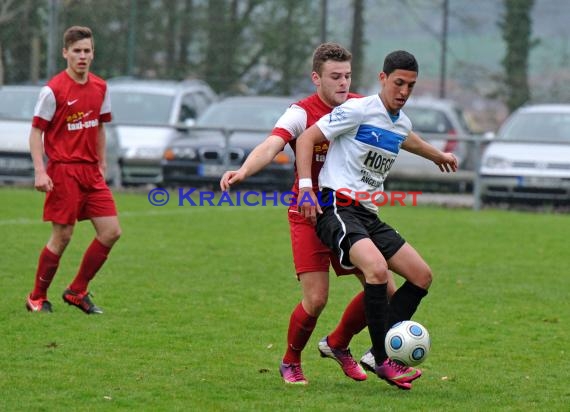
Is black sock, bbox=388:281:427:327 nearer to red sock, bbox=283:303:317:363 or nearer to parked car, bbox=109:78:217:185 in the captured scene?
red sock, bbox=283:303:317:363

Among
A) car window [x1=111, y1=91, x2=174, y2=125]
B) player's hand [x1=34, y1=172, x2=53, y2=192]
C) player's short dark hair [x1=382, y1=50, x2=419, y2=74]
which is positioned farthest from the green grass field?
car window [x1=111, y1=91, x2=174, y2=125]

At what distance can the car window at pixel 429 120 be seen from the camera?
2048cm

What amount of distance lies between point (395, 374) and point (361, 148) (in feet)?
3.94

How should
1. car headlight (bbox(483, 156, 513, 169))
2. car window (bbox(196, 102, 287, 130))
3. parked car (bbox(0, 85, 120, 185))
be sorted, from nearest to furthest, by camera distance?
car headlight (bbox(483, 156, 513, 169)) → parked car (bbox(0, 85, 120, 185)) → car window (bbox(196, 102, 287, 130))

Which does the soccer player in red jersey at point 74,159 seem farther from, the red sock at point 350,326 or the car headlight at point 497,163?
the car headlight at point 497,163

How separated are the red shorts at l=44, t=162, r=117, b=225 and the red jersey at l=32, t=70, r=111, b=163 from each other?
6 cm

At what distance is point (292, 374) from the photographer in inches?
272

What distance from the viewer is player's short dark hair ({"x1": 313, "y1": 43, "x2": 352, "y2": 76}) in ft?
22.4

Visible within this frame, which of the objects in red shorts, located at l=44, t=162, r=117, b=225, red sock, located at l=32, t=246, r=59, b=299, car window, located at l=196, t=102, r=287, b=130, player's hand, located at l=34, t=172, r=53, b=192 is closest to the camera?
player's hand, located at l=34, t=172, r=53, b=192

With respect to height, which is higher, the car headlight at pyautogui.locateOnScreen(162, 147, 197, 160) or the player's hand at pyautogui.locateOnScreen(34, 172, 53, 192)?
the player's hand at pyautogui.locateOnScreen(34, 172, 53, 192)

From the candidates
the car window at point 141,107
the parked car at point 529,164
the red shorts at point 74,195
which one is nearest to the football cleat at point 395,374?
the red shorts at point 74,195

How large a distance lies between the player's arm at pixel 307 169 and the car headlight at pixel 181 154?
1228 centimetres

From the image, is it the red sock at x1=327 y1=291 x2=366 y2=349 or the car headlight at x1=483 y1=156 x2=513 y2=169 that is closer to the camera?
the red sock at x1=327 y1=291 x2=366 y2=349

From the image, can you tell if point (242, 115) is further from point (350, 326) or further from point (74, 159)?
point (350, 326)
